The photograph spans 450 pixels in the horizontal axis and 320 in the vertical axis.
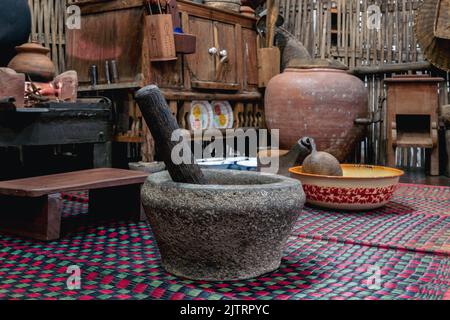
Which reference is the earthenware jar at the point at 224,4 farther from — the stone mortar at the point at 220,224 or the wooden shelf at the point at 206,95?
the stone mortar at the point at 220,224

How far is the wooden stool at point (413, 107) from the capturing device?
4.54 metres

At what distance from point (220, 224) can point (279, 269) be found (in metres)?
0.37

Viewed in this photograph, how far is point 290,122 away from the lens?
15.1ft

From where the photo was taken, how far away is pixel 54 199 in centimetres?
234

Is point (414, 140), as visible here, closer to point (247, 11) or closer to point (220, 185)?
point (247, 11)

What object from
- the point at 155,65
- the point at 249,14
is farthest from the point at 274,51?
the point at 155,65

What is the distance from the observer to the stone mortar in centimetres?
166

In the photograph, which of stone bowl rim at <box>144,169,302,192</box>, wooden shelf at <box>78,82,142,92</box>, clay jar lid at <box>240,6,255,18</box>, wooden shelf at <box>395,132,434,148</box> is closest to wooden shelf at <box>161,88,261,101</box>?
wooden shelf at <box>78,82,142,92</box>

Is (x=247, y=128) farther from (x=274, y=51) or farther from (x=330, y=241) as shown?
(x=330, y=241)

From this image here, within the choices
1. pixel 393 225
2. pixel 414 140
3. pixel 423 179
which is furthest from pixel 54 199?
pixel 414 140

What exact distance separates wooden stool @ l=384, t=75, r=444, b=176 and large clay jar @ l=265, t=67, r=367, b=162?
11.3 inches

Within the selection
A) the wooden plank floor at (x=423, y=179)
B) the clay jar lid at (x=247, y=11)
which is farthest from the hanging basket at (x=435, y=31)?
the clay jar lid at (x=247, y=11)

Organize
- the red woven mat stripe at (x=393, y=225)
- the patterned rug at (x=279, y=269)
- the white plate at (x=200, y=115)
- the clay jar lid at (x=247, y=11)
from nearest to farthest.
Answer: the patterned rug at (x=279, y=269) → the red woven mat stripe at (x=393, y=225) → the white plate at (x=200, y=115) → the clay jar lid at (x=247, y=11)

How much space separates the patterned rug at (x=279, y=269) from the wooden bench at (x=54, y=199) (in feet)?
0.28
